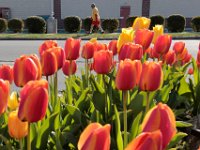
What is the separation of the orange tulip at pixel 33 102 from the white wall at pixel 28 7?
1208 inches

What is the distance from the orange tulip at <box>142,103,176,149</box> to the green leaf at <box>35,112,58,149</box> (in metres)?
0.62

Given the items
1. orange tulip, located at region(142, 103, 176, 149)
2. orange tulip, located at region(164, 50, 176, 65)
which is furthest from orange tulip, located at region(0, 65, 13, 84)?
orange tulip, located at region(164, 50, 176, 65)

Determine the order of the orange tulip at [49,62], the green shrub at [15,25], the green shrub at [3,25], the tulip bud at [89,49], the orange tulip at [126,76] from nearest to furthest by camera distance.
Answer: the orange tulip at [126,76] < the orange tulip at [49,62] < the tulip bud at [89,49] < the green shrub at [3,25] < the green shrub at [15,25]

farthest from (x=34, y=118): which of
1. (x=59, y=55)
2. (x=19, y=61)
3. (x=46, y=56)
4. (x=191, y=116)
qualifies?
(x=191, y=116)

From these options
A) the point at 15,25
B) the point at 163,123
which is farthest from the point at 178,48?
the point at 15,25

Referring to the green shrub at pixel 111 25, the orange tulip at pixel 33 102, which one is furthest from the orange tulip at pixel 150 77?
the green shrub at pixel 111 25

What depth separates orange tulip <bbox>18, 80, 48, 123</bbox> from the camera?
1.08 metres

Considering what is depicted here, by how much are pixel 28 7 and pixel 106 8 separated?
573 centimetres

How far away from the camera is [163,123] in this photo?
35.6 inches

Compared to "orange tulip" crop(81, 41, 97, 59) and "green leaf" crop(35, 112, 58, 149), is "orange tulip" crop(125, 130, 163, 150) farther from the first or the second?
"orange tulip" crop(81, 41, 97, 59)

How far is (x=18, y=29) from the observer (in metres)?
23.5

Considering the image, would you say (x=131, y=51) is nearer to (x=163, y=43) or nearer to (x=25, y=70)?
(x=163, y=43)

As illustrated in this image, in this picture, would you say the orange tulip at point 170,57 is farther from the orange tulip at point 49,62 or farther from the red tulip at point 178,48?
the orange tulip at point 49,62

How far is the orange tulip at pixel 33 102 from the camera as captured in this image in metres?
1.08
